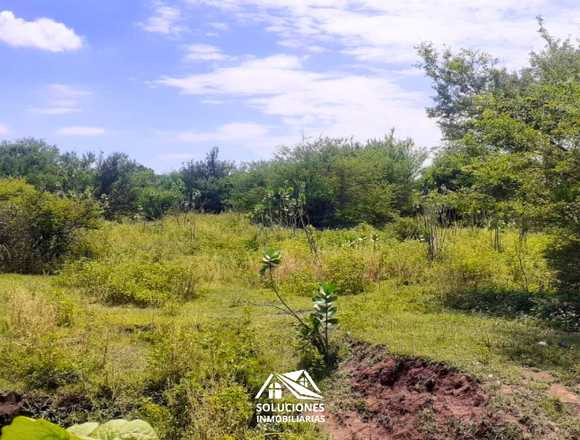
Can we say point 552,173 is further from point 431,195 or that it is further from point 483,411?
point 483,411

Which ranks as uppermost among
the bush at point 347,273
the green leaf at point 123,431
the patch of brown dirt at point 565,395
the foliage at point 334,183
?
the foliage at point 334,183

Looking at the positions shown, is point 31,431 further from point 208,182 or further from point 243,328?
point 208,182

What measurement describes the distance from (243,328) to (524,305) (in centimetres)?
401

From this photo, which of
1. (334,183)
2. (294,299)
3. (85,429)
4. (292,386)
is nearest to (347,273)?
(294,299)

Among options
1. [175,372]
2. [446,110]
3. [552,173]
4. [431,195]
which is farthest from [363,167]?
[175,372]

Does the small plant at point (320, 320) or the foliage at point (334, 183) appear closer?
the small plant at point (320, 320)

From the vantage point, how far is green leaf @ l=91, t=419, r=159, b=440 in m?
1.55

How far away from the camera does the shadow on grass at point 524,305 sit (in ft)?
24.2

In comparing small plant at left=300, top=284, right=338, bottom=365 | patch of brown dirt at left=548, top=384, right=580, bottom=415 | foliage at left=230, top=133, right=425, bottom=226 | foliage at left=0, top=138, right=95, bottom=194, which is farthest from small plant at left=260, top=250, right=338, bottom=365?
foliage at left=0, top=138, right=95, bottom=194

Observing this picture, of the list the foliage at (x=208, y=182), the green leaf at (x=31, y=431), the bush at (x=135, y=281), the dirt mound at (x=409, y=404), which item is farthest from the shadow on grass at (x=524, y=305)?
the foliage at (x=208, y=182)

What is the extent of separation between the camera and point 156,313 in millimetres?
8508

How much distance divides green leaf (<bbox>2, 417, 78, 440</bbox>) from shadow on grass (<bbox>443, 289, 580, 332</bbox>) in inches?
280

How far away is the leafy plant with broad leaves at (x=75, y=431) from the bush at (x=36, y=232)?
1122cm

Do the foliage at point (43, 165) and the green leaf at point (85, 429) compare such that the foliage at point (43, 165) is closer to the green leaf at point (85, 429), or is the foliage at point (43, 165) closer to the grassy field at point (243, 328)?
the grassy field at point (243, 328)
